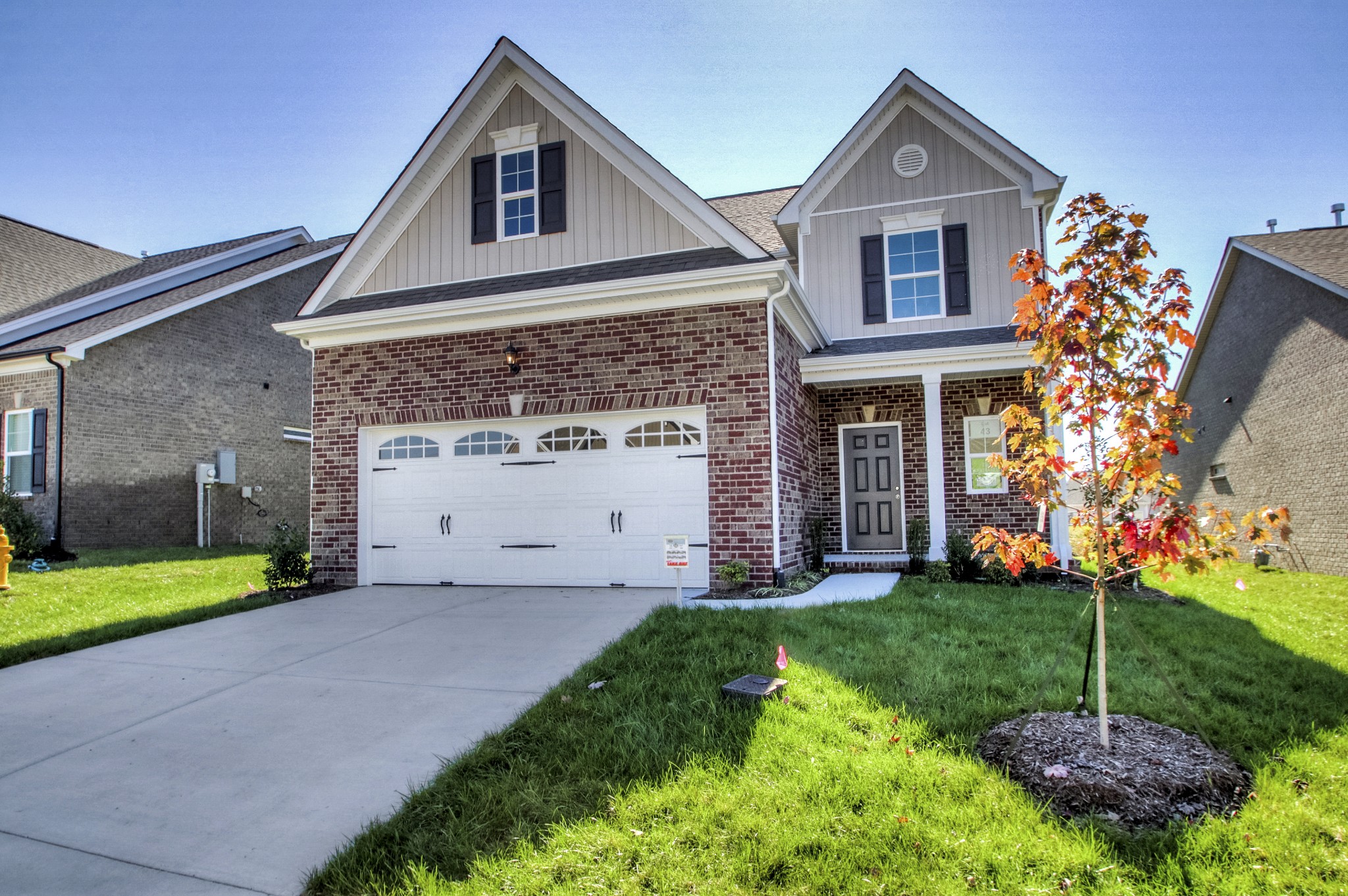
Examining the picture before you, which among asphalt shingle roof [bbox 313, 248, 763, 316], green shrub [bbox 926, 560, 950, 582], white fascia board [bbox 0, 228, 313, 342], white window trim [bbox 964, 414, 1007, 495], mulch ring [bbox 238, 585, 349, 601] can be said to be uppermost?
white fascia board [bbox 0, 228, 313, 342]

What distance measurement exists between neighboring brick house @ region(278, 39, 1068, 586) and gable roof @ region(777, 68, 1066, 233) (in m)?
0.04

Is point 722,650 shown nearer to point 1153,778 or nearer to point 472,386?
point 1153,778

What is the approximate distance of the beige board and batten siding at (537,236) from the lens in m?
9.52

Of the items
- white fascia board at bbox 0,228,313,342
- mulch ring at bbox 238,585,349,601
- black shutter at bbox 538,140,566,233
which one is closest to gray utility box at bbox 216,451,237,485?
white fascia board at bbox 0,228,313,342

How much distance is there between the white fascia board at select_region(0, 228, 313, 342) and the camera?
51.1ft

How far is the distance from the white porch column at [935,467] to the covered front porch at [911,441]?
0.01 meters

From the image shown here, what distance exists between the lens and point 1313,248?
44.0ft

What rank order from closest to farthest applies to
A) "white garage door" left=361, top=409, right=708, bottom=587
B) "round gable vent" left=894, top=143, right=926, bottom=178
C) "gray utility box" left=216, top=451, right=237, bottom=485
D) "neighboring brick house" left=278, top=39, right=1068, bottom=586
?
"neighboring brick house" left=278, top=39, right=1068, bottom=586 < "white garage door" left=361, top=409, right=708, bottom=587 < "round gable vent" left=894, top=143, right=926, bottom=178 < "gray utility box" left=216, top=451, right=237, bottom=485

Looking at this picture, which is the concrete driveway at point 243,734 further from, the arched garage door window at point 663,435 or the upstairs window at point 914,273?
the upstairs window at point 914,273

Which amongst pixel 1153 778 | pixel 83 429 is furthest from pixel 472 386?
pixel 83 429

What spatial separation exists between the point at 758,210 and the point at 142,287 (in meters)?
14.3

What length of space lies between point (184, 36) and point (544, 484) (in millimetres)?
8235

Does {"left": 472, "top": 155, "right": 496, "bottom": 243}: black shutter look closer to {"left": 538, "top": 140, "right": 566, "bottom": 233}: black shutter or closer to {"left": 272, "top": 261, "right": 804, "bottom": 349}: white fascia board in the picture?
{"left": 538, "top": 140, "right": 566, "bottom": 233}: black shutter

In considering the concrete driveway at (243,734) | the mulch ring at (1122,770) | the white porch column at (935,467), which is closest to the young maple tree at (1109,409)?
the mulch ring at (1122,770)
